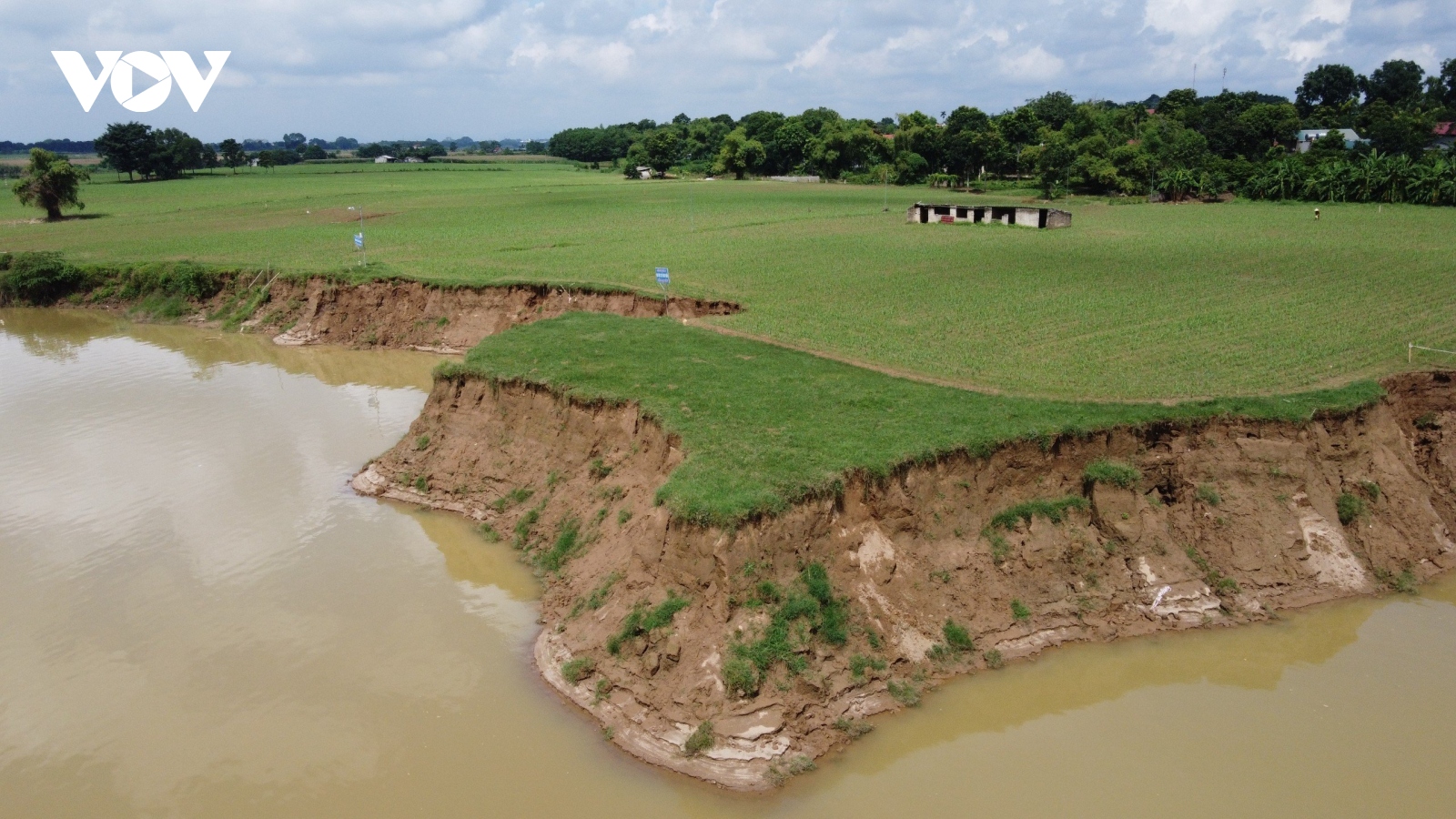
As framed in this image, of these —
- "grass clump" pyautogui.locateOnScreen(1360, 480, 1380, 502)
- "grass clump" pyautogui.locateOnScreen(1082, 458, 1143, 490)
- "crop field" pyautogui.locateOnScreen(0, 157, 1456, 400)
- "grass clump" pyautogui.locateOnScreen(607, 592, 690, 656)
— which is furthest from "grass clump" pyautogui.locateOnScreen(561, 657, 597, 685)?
"grass clump" pyautogui.locateOnScreen(1360, 480, 1380, 502)

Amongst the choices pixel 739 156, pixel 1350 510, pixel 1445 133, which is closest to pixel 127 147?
pixel 739 156

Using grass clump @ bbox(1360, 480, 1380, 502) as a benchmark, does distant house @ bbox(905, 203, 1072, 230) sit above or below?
above

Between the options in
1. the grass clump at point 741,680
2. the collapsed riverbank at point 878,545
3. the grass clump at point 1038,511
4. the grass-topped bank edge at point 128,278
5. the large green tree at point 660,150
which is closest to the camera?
the grass clump at point 741,680

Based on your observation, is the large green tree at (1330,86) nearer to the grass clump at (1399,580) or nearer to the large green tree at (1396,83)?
the large green tree at (1396,83)

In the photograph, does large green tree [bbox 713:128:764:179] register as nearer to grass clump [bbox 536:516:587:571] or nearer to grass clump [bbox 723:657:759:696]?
grass clump [bbox 536:516:587:571]

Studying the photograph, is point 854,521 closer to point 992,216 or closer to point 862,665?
point 862,665

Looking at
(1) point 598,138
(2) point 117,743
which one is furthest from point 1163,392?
(1) point 598,138

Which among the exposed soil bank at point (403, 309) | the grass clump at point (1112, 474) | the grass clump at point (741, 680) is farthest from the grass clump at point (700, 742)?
the exposed soil bank at point (403, 309)
